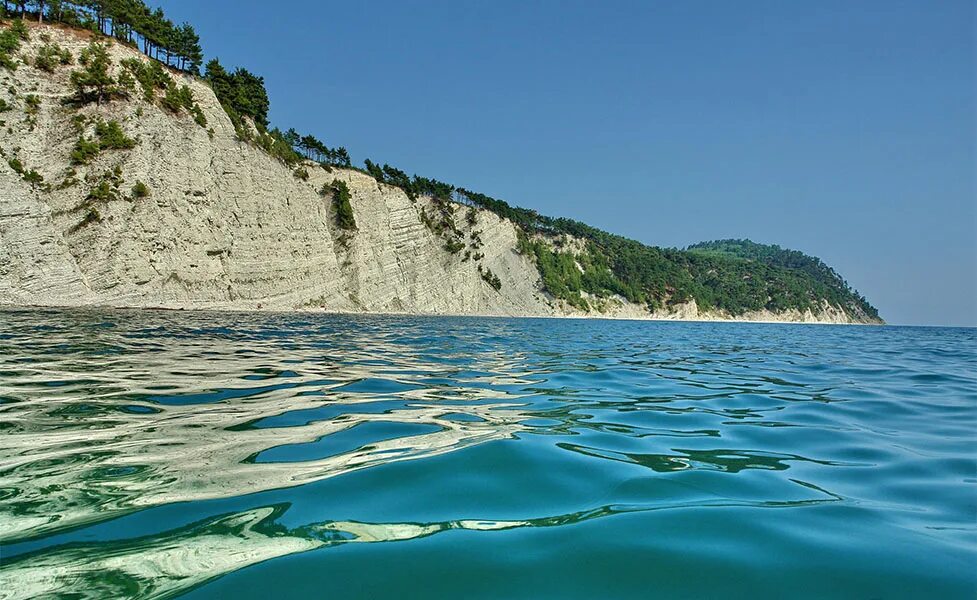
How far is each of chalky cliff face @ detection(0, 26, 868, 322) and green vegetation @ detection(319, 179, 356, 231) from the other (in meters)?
0.56

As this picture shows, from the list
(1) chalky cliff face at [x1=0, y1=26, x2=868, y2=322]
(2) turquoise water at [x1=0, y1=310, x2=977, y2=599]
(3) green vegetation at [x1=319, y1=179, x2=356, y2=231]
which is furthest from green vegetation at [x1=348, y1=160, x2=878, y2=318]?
(2) turquoise water at [x1=0, y1=310, x2=977, y2=599]

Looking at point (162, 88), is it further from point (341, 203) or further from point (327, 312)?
point (327, 312)

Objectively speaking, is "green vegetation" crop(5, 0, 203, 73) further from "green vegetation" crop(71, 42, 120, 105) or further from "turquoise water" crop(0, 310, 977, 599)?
"turquoise water" crop(0, 310, 977, 599)

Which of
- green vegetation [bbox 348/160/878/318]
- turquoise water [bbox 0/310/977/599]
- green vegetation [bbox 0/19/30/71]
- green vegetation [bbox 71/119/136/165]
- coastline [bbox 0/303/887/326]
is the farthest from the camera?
green vegetation [bbox 348/160/878/318]

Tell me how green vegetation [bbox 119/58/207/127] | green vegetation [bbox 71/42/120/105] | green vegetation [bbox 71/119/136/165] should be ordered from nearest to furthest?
1. green vegetation [bbox 71/119/136/165]
2. green vegetation [bbox 71/42/120/105]
3. green vegetation [bbox 119/58/207/127]

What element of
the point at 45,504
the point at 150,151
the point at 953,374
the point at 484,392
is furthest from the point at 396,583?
the point at 150,151

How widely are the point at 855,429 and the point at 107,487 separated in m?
6.67

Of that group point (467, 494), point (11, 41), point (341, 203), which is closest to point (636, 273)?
point (341, 203)

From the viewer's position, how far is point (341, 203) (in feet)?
193

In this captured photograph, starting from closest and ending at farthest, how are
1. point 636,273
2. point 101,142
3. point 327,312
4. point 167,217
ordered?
point 101,142, point 167,217, point 327,312, point 636,273

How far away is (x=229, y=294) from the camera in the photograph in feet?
146

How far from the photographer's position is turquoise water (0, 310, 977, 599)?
216 centimetres

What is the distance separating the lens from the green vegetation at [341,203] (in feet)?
193

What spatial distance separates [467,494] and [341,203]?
5932cm
